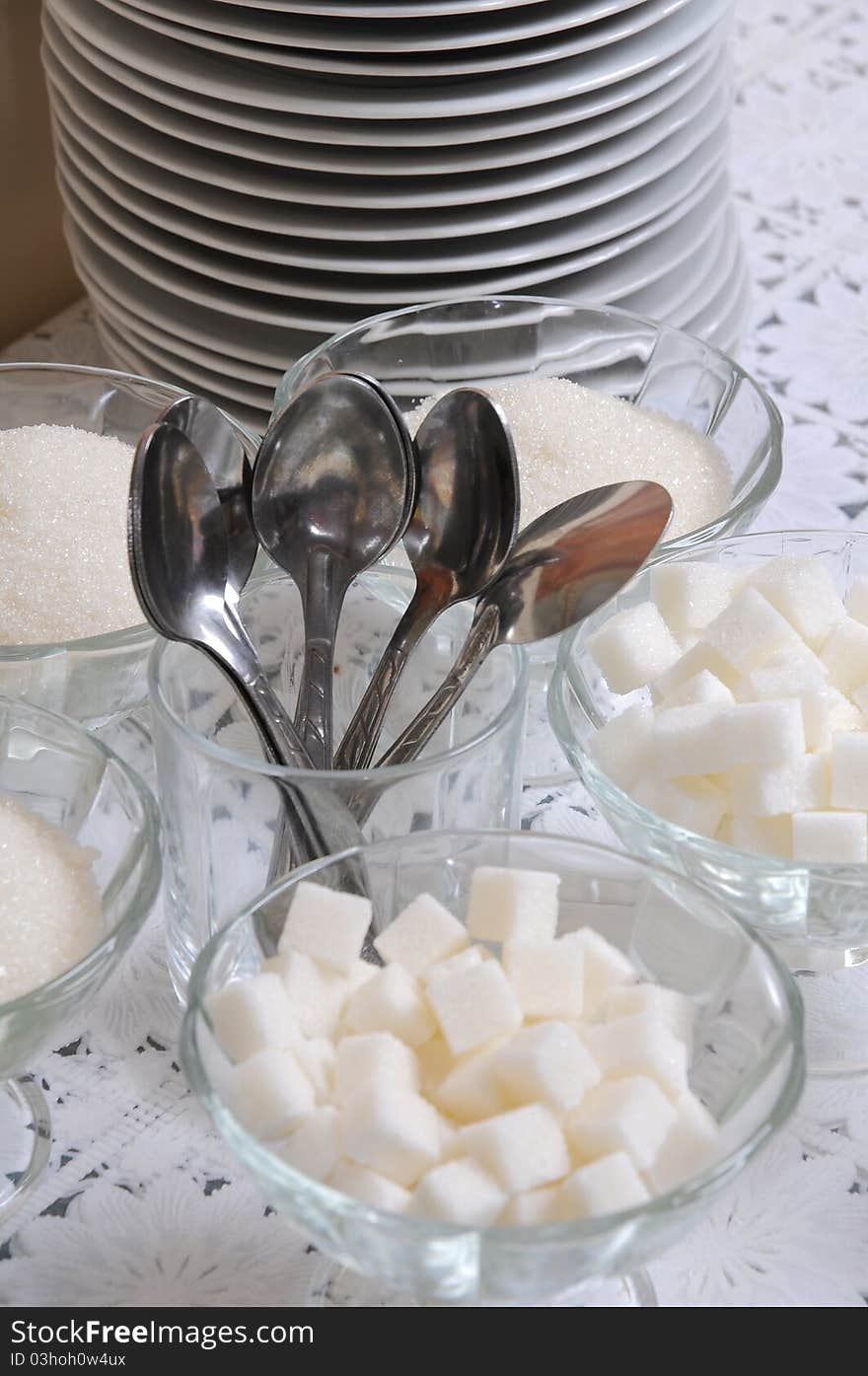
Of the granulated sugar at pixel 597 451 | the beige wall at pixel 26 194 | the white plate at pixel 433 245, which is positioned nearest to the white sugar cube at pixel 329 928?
the granulated sugar at pixel 597 451

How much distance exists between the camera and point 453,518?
711 millimetres

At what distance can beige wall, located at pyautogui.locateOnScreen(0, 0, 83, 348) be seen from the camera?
1.06m

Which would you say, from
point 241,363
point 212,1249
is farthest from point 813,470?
point 212,1249

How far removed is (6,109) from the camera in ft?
3.50

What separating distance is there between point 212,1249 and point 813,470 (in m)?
0.63

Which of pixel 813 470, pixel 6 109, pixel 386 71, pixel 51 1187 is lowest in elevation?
pixel 51 1187

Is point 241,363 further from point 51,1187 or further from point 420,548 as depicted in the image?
point 51,1187

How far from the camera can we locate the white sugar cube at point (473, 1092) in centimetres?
49

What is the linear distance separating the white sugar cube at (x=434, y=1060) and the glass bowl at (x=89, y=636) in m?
0.25

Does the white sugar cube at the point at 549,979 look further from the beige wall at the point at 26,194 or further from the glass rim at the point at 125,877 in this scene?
the beige wall at the point at 26,194

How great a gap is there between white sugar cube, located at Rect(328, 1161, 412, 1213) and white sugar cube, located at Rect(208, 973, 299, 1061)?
5 centimetres

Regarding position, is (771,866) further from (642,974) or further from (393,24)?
(393,24)

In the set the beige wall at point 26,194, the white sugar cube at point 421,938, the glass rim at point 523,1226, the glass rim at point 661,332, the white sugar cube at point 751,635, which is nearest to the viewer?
the glass rim at point 523,1226

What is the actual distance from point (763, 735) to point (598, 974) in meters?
0.12
